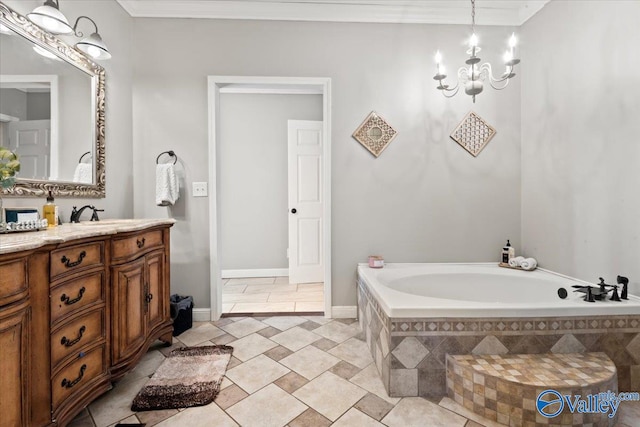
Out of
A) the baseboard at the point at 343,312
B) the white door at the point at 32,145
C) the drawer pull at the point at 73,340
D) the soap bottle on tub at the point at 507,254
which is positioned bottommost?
the baseboard at the point at 343,312

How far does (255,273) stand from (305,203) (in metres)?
1.26

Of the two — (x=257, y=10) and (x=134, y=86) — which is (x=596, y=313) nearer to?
(x=257, y=10)

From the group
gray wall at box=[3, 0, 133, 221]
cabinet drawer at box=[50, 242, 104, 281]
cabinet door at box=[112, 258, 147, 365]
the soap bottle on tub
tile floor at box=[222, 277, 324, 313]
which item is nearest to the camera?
cabinet drawer at box=[50, 242, 104, 281]

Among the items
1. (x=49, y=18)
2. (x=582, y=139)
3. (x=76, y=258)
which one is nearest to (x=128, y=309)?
(x=76, y=258)

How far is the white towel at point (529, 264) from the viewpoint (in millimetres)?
2336

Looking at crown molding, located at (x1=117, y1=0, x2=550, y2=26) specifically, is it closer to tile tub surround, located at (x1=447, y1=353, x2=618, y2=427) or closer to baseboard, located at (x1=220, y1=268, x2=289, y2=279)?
tile tub surround, located at (x1=447, y1=353, x2=618, y2=427)

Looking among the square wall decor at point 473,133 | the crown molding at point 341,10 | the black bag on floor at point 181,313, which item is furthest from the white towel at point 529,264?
the black bag on floor at point 181,313

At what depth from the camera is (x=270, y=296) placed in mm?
3139

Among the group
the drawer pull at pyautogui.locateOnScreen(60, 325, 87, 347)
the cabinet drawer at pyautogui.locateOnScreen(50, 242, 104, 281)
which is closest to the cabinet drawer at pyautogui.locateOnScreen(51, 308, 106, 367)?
the drawer pull at pyautogui.locateOnScreen(60, 325, 87, 347)

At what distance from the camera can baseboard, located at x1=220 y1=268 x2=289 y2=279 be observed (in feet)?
Result: 12.9

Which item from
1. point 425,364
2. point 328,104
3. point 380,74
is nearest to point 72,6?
point 328,104

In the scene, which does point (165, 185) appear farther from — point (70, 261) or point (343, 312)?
point (343, 312)

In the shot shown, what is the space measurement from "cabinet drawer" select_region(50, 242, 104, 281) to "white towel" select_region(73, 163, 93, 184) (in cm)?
79
